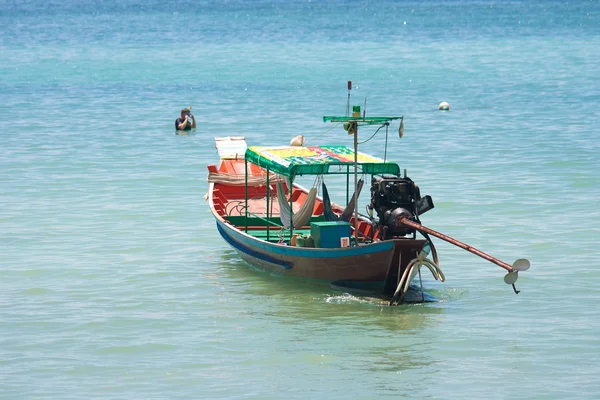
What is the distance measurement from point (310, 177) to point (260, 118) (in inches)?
575

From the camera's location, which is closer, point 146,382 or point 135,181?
point 146,382

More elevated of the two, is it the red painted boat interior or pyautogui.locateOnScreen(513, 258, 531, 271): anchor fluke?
pyautogui.locateOnScreen(513, 258, 531, 271): anchor fluke

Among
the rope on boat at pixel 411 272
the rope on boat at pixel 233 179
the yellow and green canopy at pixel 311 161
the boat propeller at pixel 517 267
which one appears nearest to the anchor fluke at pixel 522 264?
the boat propeller at pixel 517 267

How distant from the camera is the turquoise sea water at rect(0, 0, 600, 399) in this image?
1744 cm

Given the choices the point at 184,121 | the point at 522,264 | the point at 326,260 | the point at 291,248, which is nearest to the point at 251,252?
the point at 291,248

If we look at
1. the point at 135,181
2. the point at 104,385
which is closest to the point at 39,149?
the point at 135,181

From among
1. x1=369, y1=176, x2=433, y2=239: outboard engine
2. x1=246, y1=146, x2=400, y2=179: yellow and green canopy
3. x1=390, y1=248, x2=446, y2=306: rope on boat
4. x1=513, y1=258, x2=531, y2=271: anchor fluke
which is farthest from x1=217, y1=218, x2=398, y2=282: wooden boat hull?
x1=513, y1=258, x2=531, y2=271: anchor fluke

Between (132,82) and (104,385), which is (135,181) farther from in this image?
(132,82)

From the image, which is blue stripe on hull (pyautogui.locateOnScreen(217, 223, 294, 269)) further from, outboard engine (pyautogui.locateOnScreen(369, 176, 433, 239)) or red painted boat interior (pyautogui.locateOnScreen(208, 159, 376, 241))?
outboard engine (pyautogui.locateOnScreen(369, 176, 433, 239))

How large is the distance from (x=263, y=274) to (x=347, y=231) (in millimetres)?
2756

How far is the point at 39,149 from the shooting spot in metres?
40.9

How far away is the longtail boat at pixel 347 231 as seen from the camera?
66.1ft

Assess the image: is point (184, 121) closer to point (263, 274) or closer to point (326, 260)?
point (263, 274)

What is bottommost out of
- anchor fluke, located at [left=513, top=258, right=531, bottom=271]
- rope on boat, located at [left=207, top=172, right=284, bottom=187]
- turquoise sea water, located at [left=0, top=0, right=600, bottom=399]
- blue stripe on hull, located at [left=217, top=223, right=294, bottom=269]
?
turquoise sea water, located at [left=0, top=0, right=600, bottom=399]
